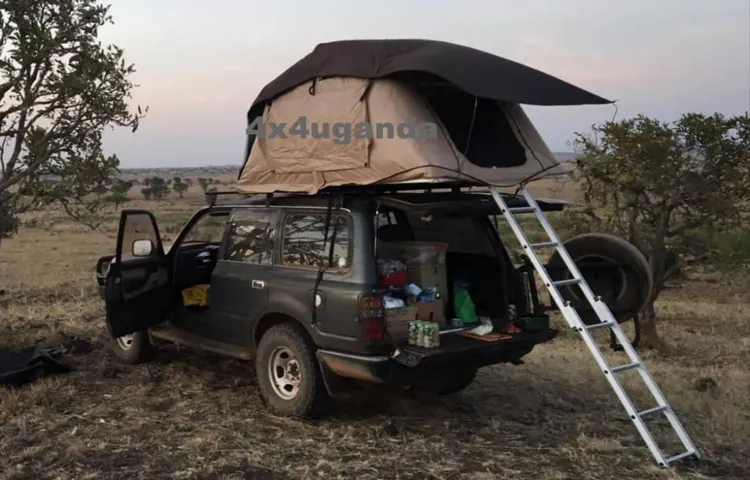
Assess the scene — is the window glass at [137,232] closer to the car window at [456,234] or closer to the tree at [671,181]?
the car window at [456,234]

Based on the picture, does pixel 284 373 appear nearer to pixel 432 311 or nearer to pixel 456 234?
pixel 432 311

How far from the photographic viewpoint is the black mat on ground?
22.3 feet

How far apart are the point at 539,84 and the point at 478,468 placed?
2.99 meters

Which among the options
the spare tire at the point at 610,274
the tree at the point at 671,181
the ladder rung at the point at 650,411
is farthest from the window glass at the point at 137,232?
the tree at the point at 671,181

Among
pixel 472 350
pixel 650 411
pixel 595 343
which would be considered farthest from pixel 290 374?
pixel 650 411

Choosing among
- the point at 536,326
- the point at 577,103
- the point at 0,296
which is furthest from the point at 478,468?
the point at 0,296

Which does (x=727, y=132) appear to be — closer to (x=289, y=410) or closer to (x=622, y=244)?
(x=622, y=244)

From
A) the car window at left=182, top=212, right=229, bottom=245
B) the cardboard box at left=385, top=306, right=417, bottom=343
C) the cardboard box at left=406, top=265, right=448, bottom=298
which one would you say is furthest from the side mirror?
the cardboard box at left=385, top=306, right=417, bottom=343

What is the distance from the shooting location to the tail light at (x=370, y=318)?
209 inches

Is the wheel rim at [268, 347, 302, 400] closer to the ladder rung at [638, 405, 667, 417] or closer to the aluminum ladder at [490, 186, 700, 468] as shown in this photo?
the aluminum ladder at [490, 186, 700, 468]

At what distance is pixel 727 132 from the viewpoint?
9984 millimetres

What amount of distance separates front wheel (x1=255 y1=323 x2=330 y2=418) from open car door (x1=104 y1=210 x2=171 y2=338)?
4.70ft

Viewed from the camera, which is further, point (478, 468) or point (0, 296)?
point (0, 296)

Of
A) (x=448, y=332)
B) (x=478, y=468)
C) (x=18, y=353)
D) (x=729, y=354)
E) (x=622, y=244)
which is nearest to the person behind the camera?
(x=478, y=468)
